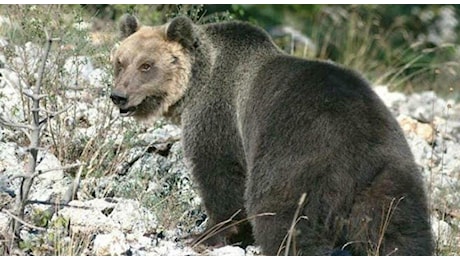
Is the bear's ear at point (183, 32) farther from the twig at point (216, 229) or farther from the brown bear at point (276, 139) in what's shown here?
the twig at point (216, 229)

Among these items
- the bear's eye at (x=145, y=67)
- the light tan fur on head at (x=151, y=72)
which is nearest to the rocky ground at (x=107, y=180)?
the light tan fur on head at (x=151, y=72)

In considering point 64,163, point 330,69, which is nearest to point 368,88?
point 330,69

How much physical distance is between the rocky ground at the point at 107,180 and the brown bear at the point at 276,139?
1.80 ft

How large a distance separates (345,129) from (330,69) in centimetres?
81

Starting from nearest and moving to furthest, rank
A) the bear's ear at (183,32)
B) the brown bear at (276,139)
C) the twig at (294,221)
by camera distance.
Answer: the twig at (294,221), the brown bear at (276,139), the bear's ear at (183,32)

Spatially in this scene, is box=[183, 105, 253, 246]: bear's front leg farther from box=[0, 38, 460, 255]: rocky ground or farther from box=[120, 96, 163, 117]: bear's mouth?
box=[120, 96, 163, 117]: bear's mouth

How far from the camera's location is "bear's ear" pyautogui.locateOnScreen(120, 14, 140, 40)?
375 inches

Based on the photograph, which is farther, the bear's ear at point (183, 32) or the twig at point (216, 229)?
the bear's ear at point (183, 32)

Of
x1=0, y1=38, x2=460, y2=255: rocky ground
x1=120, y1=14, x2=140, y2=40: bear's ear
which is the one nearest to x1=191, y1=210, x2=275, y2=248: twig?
x1=0, y1=38, x2=460, y2=255: rocky ground

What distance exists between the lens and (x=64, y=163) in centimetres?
989

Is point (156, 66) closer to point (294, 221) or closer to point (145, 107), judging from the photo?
point (145, 107)

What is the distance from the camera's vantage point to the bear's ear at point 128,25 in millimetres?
9531

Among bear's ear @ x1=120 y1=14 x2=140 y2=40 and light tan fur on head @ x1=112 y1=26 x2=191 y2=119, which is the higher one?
bear's ear @ x1=120 y1=14 x2=140 y2=40
